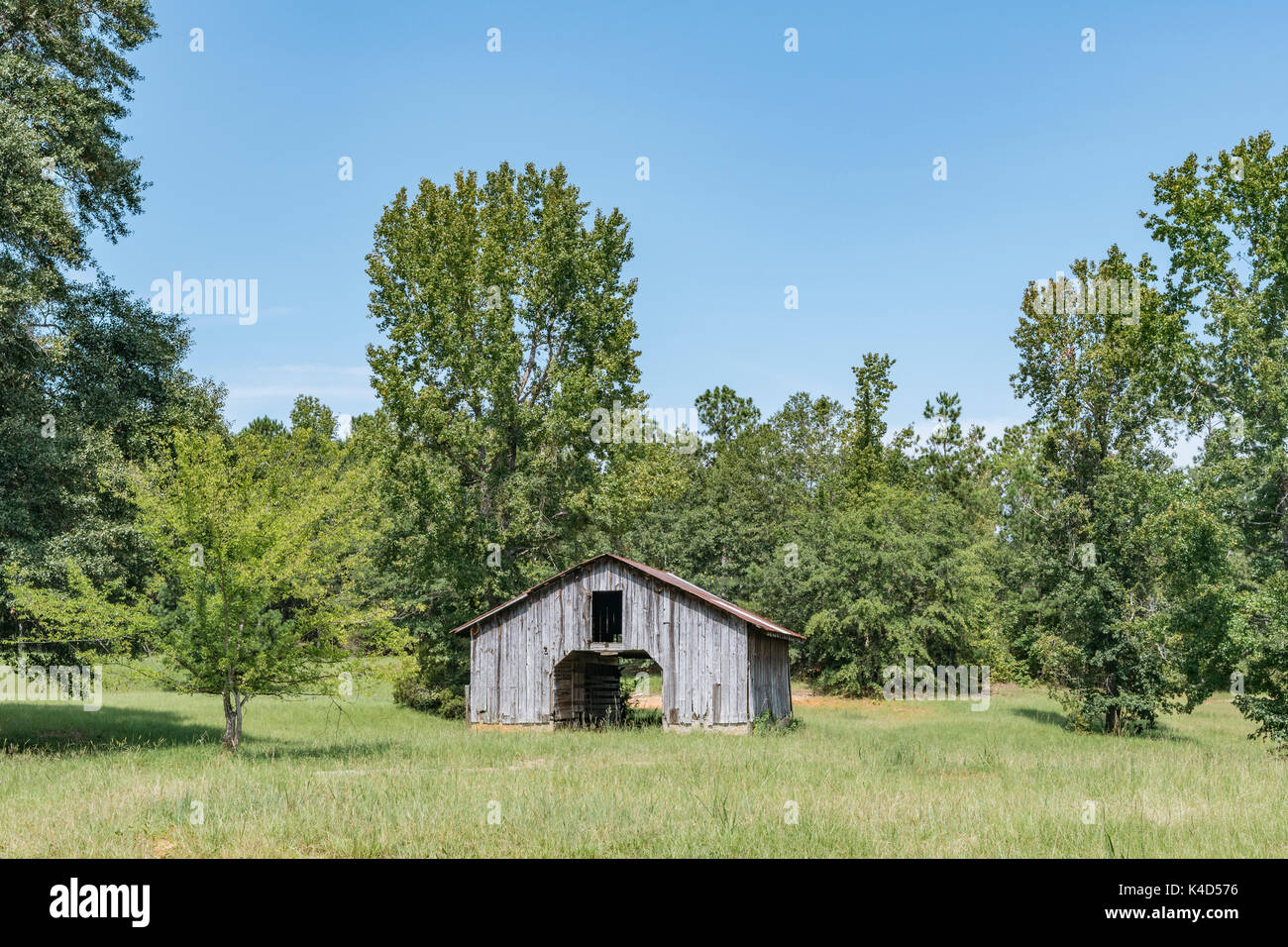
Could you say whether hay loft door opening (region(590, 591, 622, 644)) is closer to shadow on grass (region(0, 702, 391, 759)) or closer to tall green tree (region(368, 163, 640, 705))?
tall green tree (region(368, 163, 640, 705))

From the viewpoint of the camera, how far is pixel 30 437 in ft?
77.4

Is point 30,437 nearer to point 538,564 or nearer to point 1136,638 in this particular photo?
point 538,564

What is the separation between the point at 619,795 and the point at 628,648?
1970cm

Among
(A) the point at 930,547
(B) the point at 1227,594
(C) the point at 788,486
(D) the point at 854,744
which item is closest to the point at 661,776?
(D) the point at 854,744

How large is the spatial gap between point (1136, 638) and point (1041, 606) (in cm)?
394

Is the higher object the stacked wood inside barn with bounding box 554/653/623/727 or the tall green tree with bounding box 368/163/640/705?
the tall green tree with bounding box 368/163/640/705

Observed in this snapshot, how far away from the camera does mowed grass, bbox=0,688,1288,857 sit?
11.2m

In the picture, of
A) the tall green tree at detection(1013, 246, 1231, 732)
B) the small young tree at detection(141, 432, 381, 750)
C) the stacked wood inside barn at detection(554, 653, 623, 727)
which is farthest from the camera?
the stacked wood inside barn at detection(554, 653, 623, 727)

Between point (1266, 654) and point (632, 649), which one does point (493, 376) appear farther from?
point (1266, 654)

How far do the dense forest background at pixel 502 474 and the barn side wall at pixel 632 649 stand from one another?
3.98m

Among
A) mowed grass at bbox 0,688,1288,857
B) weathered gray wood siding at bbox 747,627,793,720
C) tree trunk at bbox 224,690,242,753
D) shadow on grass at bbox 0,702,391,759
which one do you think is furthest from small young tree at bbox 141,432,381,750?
weathered gray wood siding at bbox 747,627,793,720

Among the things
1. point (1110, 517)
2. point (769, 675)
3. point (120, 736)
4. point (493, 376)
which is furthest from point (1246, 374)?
point (120, 736)

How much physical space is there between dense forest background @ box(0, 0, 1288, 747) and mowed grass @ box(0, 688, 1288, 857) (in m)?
3.35

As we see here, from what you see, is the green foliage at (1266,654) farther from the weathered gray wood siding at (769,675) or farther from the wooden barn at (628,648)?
the weathered gray wood siding at (769,675)
